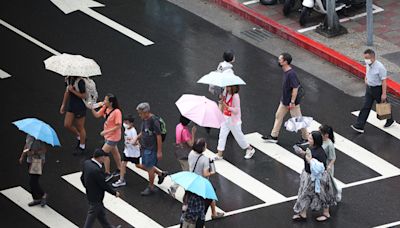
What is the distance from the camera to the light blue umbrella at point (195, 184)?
15594 mm

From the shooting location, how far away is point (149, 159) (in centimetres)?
1797

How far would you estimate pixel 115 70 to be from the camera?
23.2 m

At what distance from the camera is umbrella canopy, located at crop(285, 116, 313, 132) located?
19.4 meters

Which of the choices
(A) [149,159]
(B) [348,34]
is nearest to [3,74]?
(A) [149,159]

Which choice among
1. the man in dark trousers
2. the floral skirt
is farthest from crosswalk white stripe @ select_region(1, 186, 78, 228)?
the floral skirt

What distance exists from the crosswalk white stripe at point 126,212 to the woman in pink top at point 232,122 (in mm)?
2335

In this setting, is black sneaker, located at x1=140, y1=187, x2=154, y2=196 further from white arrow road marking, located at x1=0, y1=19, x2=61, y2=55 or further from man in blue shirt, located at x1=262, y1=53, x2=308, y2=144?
white arrow road marking, located at x1=0, y1=19, x2=61, y2=55

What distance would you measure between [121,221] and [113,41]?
25.7 ft

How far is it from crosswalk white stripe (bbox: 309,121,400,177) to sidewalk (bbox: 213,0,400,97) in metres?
2.37

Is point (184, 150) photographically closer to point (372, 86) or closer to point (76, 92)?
point (76, 92)

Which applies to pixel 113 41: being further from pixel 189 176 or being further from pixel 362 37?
pixel 189 176

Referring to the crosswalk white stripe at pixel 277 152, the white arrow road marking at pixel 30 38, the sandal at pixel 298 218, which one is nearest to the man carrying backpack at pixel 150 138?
the sandal at pixel 298 218

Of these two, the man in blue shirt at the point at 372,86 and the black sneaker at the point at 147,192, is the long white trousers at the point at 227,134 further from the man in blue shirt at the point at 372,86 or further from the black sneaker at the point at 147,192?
the man in blue shirt at the point at 372,86

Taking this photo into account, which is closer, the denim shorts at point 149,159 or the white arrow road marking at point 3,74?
the denim shorts at point 149,159
